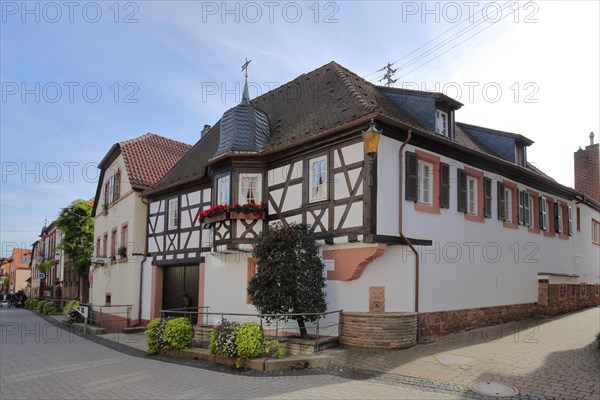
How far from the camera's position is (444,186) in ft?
45.6

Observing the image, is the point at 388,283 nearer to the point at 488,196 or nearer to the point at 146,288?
the point at 488,196

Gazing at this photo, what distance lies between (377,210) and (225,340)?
444cm

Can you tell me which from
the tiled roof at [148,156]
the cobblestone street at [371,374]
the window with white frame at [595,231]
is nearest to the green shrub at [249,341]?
the cobblestone street at [371,374]

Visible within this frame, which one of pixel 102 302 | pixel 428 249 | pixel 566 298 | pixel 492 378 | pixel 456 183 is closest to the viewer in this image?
pixel 492 378

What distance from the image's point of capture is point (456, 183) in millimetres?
14438

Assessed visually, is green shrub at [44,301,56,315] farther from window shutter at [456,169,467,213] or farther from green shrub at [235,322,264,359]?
window shutter at [456,169,467,213]

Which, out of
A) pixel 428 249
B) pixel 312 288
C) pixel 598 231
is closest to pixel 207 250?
pixel 312 288

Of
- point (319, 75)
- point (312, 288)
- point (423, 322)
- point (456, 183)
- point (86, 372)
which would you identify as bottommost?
point (86, 372)

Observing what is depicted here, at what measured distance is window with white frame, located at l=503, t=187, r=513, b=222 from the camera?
16875 mm

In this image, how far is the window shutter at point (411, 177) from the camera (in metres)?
12.8

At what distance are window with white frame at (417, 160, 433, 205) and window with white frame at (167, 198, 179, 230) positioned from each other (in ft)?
33.7

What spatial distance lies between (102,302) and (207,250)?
34.3 feet

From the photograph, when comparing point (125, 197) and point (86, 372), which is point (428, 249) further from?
point (125, 197)

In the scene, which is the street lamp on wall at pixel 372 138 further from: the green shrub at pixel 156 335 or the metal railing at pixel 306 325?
the green shrub at pixel 156 335
